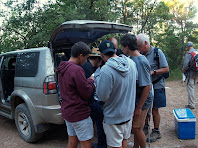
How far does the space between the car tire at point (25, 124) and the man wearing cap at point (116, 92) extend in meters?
1.89

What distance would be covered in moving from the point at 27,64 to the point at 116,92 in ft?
7.51

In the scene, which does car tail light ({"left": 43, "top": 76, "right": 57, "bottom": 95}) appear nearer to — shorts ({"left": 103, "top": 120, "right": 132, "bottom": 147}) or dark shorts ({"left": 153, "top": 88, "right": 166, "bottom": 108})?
shorts ({"left": 103, "top": 120, "right": 132, "bottom": 147})

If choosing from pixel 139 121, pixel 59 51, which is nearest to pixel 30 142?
pixel 59 51

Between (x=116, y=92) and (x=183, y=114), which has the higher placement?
(x=116, y=92)

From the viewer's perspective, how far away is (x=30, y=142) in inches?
141

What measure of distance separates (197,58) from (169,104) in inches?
74.6

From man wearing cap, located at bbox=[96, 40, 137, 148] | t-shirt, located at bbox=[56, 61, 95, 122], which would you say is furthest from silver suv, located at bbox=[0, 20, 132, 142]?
man wearing cap, located at bbox=[96, 40, 137, 148]

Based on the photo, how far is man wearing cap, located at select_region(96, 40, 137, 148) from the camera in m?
1.90

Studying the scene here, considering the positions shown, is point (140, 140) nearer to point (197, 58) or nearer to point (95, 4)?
point (197, 58)

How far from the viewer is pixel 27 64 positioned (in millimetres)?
3531

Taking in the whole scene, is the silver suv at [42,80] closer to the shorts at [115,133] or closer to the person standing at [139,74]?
the person standing at [139,74]

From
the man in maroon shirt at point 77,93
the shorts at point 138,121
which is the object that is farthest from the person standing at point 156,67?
the man in maroon shirt at point 77,93

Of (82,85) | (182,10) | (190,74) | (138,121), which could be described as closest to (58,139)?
(138,121)

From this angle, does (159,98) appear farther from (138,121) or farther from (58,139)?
(58,139)
